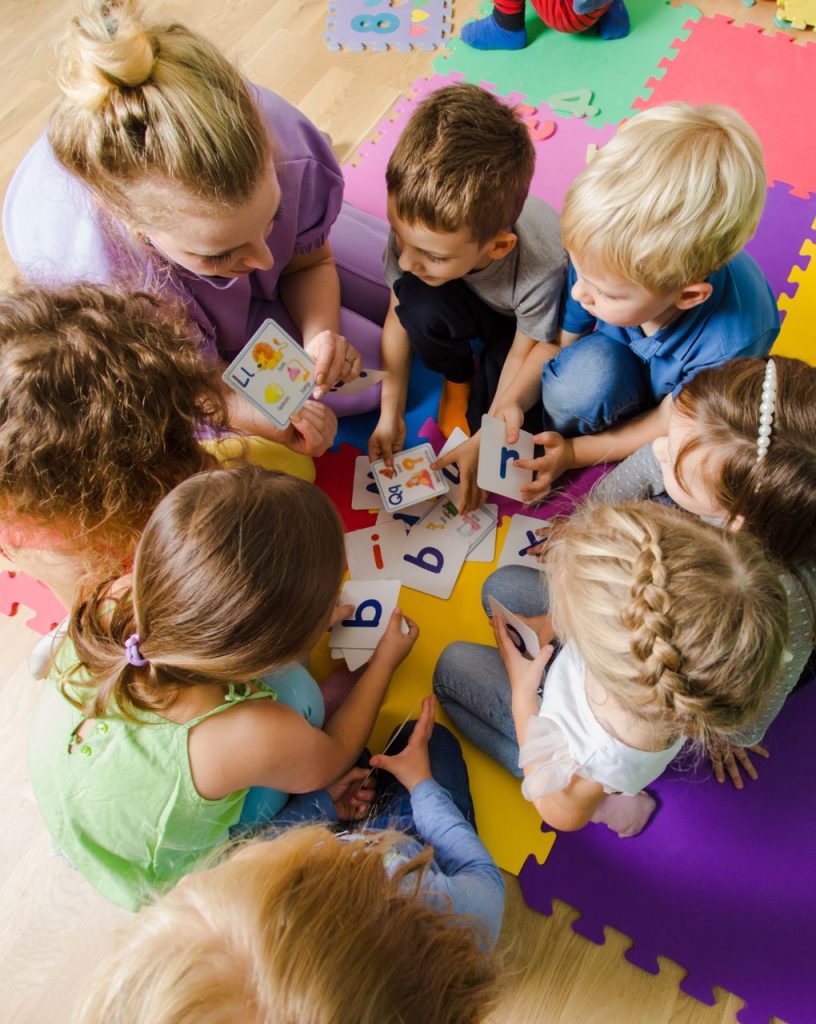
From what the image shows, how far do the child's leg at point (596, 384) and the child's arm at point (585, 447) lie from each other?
24 millimetres

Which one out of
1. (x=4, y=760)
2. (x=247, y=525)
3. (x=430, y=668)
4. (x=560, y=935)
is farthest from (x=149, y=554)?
(x=560, y=935)

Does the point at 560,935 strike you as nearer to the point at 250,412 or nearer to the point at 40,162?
the point at 250,412

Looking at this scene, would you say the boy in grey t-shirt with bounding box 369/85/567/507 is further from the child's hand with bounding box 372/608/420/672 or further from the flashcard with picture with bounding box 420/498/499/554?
the child's hand with bounding box 372/608/420/672

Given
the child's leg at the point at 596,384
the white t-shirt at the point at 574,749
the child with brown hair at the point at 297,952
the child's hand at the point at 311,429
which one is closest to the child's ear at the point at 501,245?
the child's leg at the point at 596,384

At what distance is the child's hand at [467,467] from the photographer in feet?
5.82

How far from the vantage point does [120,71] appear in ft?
3.45

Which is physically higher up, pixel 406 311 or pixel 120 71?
pixel 120 71

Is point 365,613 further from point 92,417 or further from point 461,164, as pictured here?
point 461,164

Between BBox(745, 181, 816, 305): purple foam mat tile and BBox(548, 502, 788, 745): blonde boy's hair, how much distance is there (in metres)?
1.18

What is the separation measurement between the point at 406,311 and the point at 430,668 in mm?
795

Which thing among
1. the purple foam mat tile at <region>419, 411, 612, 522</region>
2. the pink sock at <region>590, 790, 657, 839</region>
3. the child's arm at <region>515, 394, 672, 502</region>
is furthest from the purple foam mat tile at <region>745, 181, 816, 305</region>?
the pink sock at <region>590, 790, 657, 839</region>

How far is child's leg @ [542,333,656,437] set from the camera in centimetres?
162

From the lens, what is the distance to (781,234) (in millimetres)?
2020

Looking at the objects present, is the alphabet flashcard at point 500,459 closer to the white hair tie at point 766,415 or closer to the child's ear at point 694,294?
the child's ear at point 694,294
